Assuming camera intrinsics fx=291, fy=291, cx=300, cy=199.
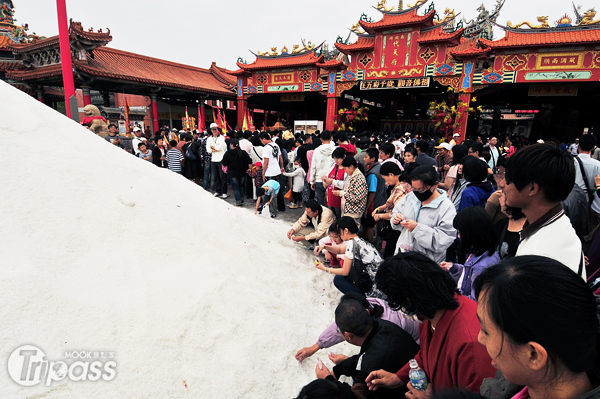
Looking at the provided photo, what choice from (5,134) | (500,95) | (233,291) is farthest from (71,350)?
(500,95)

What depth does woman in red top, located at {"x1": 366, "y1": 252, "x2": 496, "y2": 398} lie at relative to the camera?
1.25 m

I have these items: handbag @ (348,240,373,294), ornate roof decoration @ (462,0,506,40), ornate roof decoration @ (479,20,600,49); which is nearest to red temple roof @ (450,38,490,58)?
ornate roof decoration @ (479,20,600,49)

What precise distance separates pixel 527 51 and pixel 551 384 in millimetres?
15898

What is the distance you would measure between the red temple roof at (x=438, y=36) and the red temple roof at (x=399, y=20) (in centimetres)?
43

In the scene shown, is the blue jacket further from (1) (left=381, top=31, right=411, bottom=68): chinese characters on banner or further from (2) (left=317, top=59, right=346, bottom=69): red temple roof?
(2) (left=317, top=59, right=346, bottom=69): red temple roof

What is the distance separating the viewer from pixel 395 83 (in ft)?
47.6

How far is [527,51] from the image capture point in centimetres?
1217

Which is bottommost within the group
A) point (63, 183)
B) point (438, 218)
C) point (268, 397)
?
point (268, 397)

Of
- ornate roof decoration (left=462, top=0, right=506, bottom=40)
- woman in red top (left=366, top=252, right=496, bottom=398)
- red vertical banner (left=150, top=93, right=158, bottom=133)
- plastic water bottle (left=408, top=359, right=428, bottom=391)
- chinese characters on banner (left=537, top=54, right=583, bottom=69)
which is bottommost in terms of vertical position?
plastic water bottle (left=408, top=359, right=428, bottom=391)

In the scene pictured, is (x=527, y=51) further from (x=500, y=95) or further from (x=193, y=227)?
(x=193, y=227)

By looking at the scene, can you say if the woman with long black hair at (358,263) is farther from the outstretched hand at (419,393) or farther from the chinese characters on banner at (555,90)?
the chinese characters on banner at (555,90)

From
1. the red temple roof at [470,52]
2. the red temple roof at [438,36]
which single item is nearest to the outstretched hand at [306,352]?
the red temple roof at [470,52]

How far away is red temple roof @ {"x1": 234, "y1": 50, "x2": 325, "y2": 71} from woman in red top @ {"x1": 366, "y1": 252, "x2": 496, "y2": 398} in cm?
1676

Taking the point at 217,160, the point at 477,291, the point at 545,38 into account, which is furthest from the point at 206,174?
the point at 545,38
